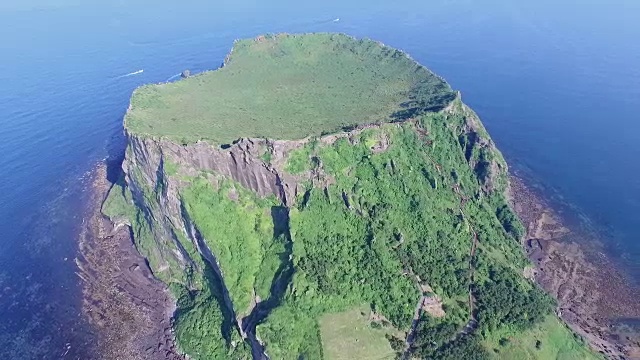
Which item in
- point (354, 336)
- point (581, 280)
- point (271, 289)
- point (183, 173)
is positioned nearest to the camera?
point (354, 336)

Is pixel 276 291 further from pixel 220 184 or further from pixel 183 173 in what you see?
pixel 183 173

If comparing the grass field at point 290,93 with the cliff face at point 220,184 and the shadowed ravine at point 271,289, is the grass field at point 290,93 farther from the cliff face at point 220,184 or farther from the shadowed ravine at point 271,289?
the shadowed ravine at point 271,289

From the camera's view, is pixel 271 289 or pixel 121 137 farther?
pixel 121 137

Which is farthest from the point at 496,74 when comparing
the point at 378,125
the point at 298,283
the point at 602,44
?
the point at 298,283

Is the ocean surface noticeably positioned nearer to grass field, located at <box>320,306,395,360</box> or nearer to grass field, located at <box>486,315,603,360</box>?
grass field, located at <box>486,315,603,360</box>

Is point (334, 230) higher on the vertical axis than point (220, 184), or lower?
lower

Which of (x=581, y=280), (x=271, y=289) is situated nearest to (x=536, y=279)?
(x=581, y=280)
